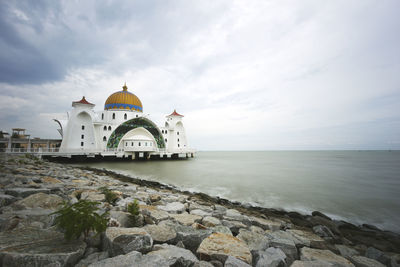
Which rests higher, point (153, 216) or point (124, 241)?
point (124, 241)

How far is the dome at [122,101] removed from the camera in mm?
34688

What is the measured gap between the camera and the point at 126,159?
1214 inches

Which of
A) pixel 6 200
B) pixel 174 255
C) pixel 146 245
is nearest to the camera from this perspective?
pixel 174 255

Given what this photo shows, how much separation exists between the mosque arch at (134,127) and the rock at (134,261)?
108 feet

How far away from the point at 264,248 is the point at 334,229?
3495 millimetres

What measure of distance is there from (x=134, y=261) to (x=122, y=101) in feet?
122

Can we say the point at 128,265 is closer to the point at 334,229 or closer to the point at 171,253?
the point at 171,253

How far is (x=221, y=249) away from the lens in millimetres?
2297

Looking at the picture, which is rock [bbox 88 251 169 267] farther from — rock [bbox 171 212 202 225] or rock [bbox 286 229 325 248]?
rock [bbox 286 229 325 248]

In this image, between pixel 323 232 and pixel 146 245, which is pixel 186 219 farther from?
pixel 323 232

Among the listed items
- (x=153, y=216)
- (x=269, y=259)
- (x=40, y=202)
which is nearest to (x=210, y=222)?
(x=153, y=216)

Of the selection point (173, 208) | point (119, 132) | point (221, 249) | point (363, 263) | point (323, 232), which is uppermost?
point (119, 132)

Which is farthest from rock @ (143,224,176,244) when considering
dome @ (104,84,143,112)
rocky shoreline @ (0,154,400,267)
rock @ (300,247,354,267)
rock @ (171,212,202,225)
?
dome @ (104,84,143,112)

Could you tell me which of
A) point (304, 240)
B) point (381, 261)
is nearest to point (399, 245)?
point (381, 261)
